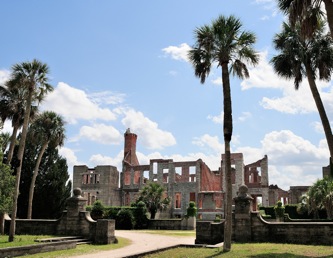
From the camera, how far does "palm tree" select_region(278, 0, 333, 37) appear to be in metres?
12.2

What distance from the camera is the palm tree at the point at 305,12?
12216mm

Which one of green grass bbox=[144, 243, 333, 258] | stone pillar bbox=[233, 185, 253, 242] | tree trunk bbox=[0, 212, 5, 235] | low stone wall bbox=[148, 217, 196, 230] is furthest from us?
low stone wall bbox=[148, 217, 196, 230]

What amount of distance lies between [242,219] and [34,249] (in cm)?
911

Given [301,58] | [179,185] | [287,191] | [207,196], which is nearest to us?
[301,58]

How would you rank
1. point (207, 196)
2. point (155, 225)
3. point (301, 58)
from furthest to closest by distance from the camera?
1. point (207, 196)
2. point (155, 225)
3. point (301, 58)

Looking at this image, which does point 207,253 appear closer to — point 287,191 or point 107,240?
point 107,240

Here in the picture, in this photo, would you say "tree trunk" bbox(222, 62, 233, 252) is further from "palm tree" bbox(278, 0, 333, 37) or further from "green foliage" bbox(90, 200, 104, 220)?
"green foliage" bbox(90, 200, 104, 220)

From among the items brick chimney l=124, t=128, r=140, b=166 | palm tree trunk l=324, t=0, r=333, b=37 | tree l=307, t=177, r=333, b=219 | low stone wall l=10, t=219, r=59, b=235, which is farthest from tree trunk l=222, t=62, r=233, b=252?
brick chimney l=124, t=128, r=140, b=166

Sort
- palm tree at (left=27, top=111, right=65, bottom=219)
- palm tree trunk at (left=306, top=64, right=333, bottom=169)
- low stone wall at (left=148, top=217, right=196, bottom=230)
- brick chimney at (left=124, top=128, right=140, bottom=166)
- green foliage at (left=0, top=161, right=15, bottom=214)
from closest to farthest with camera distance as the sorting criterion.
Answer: palm tree trunk at (left=306, top=64, right=333, bottom=169), green foliage at (left=0, top=161, right=15, bottom=214), palm tree at (left=27, top=111, right=65, bottom=219), low stone wall at (left=148, top=217, right=196, bottom=230), brick chimney at (left=124, top=128, right=140, bottom=166)

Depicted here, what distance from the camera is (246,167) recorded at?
176ft

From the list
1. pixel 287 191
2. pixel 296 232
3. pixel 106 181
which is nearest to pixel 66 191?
pixel 106 181

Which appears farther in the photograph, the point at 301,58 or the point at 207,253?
the point at 301,58

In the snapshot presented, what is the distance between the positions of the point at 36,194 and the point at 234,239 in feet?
74.2

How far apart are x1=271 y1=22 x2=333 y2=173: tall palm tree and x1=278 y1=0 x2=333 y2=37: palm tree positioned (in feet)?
9.63
